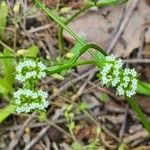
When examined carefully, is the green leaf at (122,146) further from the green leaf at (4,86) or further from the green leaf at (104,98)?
the green leaf at (4,86)

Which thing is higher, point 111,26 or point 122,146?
point 111,26

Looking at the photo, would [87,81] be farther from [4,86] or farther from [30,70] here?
[30,70]

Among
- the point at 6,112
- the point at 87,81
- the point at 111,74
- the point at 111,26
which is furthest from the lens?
the point at 111,26

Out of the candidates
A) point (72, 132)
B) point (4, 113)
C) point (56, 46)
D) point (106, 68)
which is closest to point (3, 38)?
point (56, 46)

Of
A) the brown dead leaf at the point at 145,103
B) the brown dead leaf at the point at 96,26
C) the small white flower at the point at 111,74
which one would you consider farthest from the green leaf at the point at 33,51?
the small white flower at the point at 111,74

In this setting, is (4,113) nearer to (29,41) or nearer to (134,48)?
(29,41)

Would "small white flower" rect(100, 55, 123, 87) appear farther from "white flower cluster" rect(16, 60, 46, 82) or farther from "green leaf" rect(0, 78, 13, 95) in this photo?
"green leaf" rect(0, 78, 13, 95)

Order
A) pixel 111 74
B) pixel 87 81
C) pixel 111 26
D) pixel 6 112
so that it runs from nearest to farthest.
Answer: pixel 111 74
pixel 6 112
pixel 87 81
pixel 111 26

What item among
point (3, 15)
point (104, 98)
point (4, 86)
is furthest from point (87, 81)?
point (3, 15)
